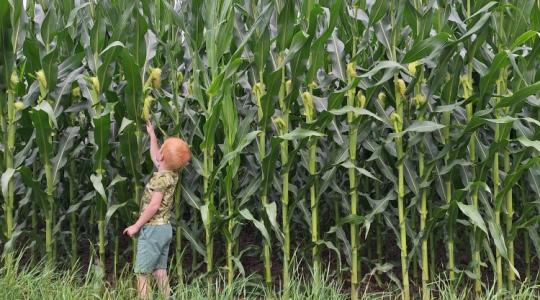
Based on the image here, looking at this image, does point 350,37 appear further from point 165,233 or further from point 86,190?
point 86,190

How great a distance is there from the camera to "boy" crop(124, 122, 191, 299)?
12.5ft

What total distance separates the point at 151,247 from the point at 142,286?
25 centimetres

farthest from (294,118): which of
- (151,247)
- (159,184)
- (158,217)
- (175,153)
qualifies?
(151,247)

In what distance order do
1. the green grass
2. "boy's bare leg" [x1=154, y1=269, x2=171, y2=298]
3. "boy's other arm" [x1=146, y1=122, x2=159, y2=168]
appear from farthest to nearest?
"boy's other arm" [x1=146, y1=122, x2=159, y2=168], "boy's bare leg" [x1=154, y1=269, x2=171, y2=298], the green grass

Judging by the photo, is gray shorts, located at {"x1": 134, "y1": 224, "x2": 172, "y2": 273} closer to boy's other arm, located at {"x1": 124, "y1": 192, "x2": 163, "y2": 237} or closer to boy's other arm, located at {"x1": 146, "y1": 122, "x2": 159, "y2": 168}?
boy's other arm, located at {"x1": 124, "y1": 192, "x2": 163, "y2": 237}

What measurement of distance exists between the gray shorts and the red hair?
0.41 m

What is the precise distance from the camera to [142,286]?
3.88 meters

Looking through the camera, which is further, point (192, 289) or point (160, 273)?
point (160, 273)

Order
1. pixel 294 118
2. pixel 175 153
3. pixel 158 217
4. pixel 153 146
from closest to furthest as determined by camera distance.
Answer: pixel 175 153
pixel 158 217
pixel 153 146
pixel 294 118

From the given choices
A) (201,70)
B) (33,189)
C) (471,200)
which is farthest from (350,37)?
(33,189)

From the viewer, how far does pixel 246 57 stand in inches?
165

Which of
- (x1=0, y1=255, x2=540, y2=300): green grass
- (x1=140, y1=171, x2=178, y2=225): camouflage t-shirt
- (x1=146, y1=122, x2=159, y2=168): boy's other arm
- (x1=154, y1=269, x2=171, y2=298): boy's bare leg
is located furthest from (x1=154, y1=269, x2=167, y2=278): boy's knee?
(x1=146, y1=122, x2=159, y2=168): boy's other arm

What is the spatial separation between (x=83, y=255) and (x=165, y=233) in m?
1.55

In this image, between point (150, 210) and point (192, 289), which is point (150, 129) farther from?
point (192, 289)
